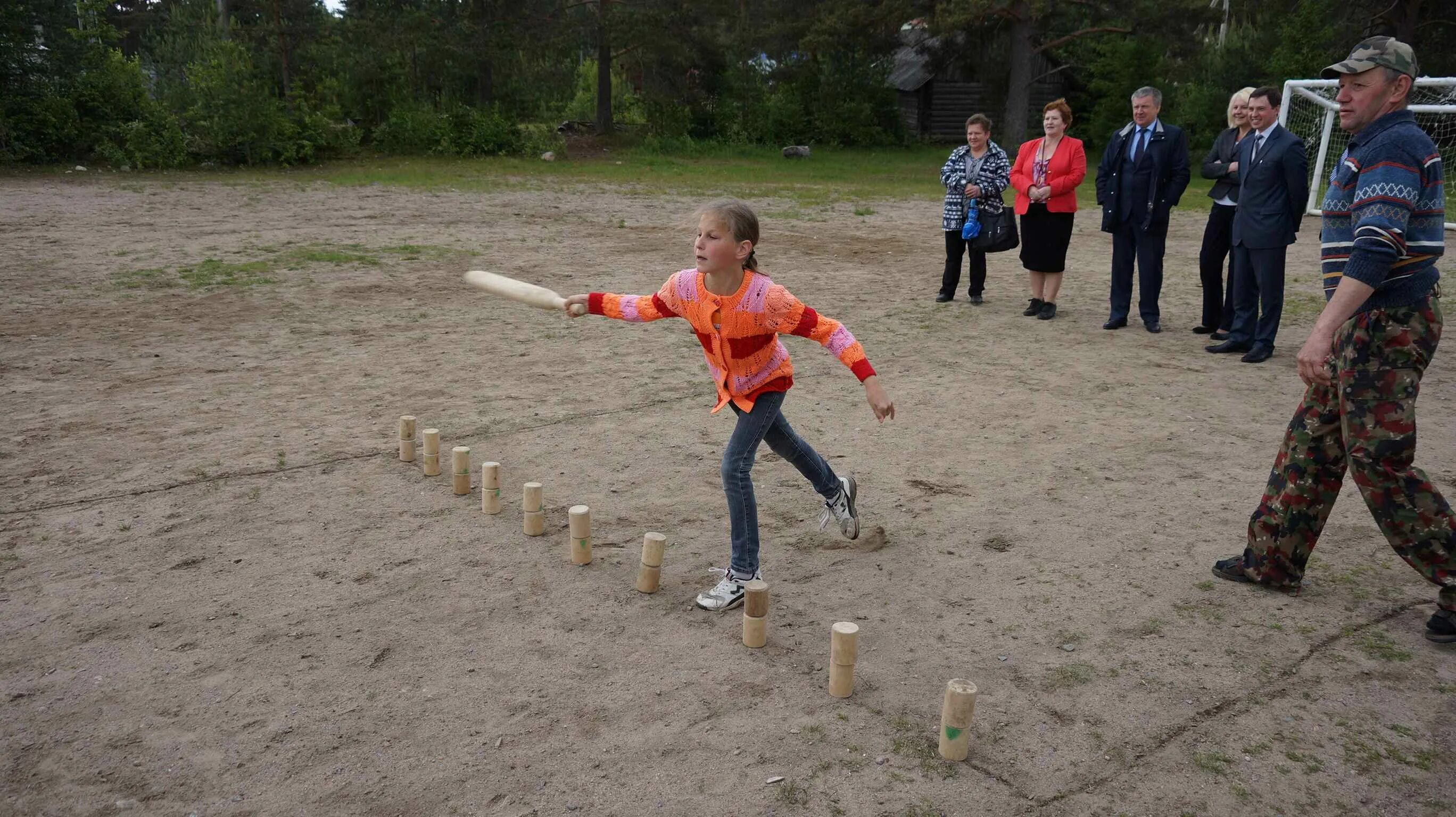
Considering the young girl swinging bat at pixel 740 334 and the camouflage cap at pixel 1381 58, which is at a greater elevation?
the camouflage cap at pixel 1381 58

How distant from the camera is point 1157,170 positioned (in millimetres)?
9883

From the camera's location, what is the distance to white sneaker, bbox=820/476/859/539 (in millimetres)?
5355

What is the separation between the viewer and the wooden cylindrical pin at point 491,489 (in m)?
5.59

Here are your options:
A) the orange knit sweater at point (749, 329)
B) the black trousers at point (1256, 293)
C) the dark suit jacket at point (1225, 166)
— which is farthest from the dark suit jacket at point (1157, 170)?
the orange knit sweater at point (749, 329)

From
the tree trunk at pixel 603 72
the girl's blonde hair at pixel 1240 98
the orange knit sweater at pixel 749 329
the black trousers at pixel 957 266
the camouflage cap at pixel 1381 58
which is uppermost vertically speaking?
the tree trunk at pixel 603 72

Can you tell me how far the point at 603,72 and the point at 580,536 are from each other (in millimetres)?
32954

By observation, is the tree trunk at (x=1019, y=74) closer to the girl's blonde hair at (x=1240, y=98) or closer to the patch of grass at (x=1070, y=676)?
the girl's blonde hair at (x=1240, y=98)

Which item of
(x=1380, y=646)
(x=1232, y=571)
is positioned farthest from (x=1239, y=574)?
(x=1380, y=646)

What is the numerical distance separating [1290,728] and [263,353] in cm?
793

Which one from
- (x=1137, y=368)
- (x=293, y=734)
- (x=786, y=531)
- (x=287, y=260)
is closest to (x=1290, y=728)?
(x=786, y=531)

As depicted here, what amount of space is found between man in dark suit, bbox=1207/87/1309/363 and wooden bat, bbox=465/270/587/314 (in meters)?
6.46

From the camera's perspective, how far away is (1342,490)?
245 inches

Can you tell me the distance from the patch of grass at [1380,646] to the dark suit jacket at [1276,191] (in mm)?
5213

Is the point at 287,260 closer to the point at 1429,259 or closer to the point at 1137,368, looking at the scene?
the point at 1137,368
